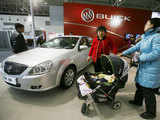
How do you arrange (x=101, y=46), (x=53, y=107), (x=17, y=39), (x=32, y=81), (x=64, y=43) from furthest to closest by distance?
(x=64, y=43) → (x=17, y=39) → (x=101, y=46) → (x=53, y=107) → (x=32, y=81)

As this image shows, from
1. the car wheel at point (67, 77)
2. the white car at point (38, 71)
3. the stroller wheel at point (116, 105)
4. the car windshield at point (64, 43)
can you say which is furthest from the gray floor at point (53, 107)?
the car windshield at point (64, 43)

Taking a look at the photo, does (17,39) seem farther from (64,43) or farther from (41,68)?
(41,68)

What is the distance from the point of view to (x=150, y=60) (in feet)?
3.89

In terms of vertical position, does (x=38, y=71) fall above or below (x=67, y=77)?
above

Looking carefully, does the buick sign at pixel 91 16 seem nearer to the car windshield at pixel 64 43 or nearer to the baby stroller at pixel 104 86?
the car windshield at pixel 64 43

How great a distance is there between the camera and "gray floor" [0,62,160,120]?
4.78ft

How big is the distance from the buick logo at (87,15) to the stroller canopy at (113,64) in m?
4.76

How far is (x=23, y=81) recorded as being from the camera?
1.54 metres

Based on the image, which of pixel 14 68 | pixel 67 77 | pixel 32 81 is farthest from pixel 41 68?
pixel 67 77

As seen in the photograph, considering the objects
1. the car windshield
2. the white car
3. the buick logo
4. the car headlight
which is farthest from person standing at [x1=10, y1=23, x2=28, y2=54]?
the buick logo

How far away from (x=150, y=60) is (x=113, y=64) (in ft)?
1.73

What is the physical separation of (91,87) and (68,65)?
789 mm

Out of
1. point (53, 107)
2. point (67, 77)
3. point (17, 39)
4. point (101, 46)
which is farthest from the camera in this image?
point (17, 39)

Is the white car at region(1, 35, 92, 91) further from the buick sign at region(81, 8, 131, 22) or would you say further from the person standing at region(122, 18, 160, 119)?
the buick sign at region(81, 8, 131, 22)
